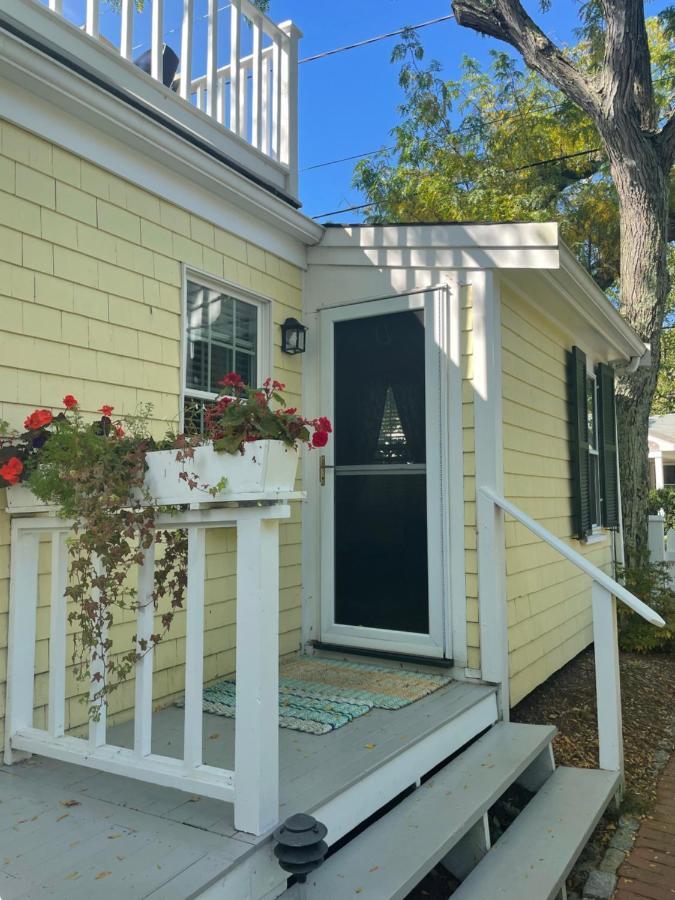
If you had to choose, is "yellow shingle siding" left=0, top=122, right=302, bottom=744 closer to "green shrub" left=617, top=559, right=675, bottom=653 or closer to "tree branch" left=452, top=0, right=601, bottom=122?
"green shrub" left=617, top=559, right=675, bottom=653

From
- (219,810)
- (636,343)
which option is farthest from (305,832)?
(636,343)

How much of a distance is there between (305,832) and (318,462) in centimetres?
255

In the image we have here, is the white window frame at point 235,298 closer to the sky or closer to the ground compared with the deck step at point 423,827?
closer to the sky

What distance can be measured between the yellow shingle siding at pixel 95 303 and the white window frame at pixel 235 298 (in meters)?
0.04

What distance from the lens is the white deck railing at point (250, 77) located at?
3.77 meters

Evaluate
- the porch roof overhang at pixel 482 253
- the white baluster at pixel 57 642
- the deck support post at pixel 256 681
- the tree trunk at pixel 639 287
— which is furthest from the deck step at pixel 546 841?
the tree trunk at pixel 639 287

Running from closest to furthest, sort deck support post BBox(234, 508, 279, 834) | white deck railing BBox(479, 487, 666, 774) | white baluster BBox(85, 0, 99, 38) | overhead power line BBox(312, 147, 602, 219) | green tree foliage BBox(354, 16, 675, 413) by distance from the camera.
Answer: deck support post BBox(234, 508, 279, 834) < white baluster BBox(85, 0, 99, 38) < white deck railing BBox(479, 487, 666, 774) < overhead power line BBox(312, 147, 602, 219) < green tree foliage BBox(354, 16, 675, 413)

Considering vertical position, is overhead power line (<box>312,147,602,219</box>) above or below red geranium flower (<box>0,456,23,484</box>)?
above

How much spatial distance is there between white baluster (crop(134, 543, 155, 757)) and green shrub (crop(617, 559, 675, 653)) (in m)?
4.77

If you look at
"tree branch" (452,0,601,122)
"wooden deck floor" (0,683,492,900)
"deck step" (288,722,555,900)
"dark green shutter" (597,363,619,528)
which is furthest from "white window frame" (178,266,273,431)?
"tree branch" (452,0,601,122)

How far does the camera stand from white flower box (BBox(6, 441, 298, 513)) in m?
1.91

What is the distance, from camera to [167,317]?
10.9ft

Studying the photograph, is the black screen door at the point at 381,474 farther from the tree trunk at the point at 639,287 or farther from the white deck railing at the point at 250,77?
the tree trunk at the point at 639,287

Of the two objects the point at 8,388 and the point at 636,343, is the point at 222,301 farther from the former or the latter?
the point at 636,343
